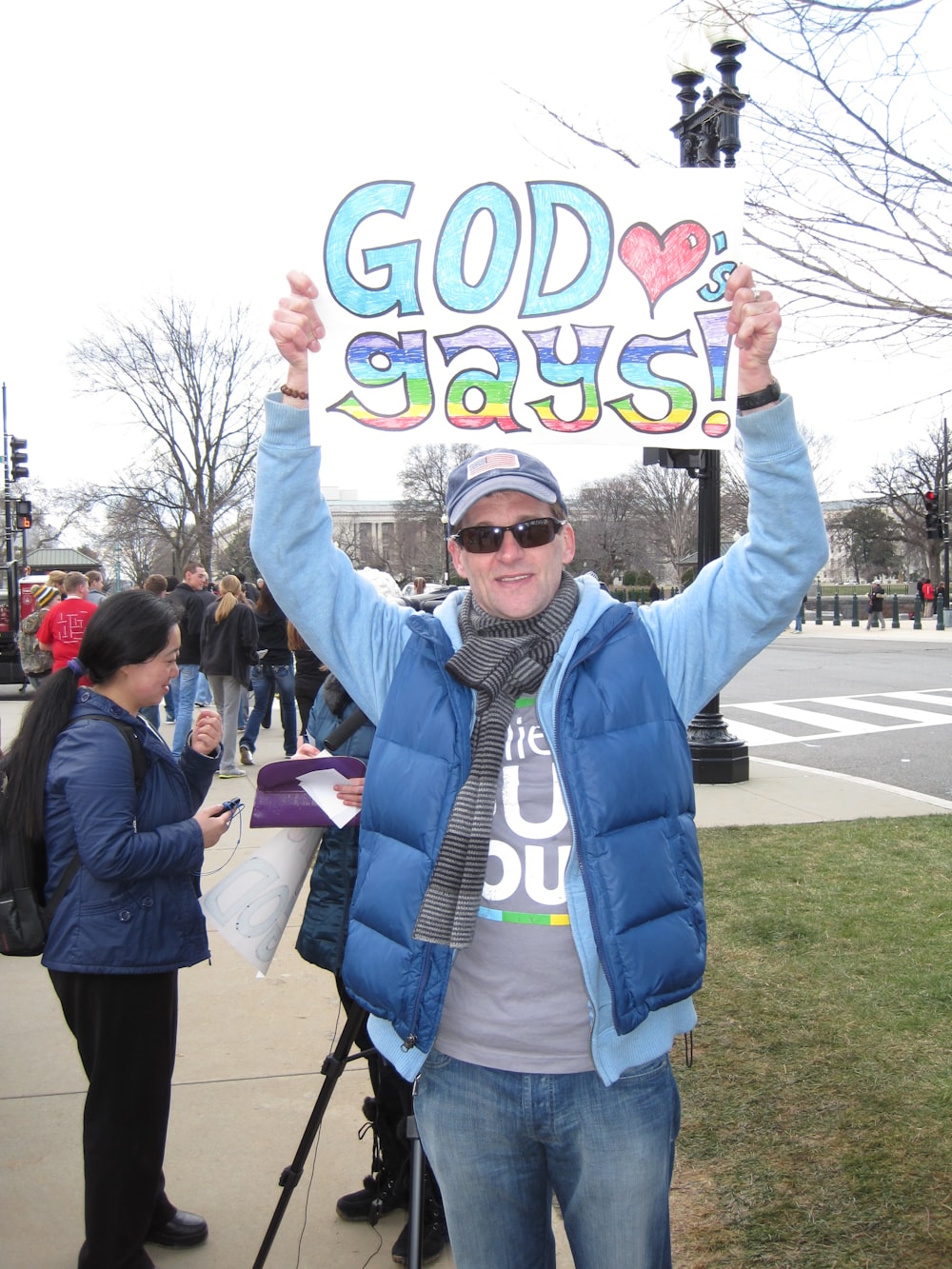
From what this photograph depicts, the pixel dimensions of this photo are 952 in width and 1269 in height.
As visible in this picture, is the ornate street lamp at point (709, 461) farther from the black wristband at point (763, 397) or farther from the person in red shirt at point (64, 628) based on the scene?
the person in red shirt at point (64, 628)

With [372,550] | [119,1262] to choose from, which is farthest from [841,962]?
[372,550]

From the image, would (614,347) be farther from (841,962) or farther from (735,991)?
(841,962)

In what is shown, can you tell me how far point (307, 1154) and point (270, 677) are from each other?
937 centimetres

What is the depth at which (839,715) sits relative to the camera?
14516 mm

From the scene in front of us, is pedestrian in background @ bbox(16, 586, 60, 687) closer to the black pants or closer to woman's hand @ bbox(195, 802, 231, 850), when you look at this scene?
woman's hand @ bbox(195, 802, 231, 850)

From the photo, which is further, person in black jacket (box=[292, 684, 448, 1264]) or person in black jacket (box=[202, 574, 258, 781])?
person in black jacket (box=[202, 574, 258, 781])

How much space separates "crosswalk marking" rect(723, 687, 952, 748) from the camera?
12.9m

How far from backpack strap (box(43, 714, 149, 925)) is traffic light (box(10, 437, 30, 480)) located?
26.4 m

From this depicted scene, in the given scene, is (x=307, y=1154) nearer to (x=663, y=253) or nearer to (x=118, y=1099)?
(x=118, y=1099)

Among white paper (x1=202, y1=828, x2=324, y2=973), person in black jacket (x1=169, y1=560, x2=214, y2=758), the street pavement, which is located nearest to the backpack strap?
the street pavement

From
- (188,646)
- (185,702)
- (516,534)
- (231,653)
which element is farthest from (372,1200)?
(188,646)

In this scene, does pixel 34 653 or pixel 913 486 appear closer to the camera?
pixel 34 653

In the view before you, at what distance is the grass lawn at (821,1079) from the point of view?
9.86ft

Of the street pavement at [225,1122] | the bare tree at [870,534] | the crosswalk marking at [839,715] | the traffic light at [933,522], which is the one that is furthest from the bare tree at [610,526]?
the street pavement at [225,1122]
